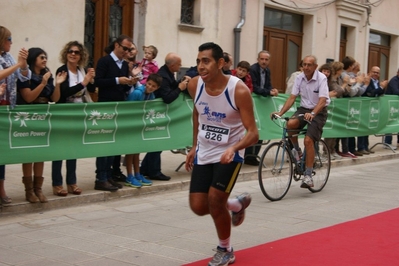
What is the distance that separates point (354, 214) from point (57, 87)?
4.13 meters

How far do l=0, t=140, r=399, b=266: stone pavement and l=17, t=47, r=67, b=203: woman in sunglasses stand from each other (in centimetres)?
21

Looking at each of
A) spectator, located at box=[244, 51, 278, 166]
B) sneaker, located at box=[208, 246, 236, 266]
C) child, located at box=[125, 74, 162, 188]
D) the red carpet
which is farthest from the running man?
spectator, located at box=[244, 51, 278, 166]

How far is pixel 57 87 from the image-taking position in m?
9.05

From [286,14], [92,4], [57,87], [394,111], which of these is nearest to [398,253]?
[57,87]

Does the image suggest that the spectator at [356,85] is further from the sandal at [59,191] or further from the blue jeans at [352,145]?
the sandal at [59,191]

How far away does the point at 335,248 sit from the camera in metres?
7.02

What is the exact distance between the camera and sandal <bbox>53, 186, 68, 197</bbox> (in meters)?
9.08

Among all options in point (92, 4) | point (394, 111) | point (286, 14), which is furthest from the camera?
point (286, 14)

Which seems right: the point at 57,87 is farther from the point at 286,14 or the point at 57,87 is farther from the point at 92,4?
the point at 286,14

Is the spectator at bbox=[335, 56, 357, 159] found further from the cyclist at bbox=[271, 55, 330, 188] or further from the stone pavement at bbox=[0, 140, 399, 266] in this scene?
the cyclist at bbox=[271, 55, 330, 188]

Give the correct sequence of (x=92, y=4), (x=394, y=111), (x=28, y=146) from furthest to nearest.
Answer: (x=394, y=111), (x=92, y=4), (x=28, y=146)

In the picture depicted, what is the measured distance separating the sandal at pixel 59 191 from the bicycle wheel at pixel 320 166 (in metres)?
3.73

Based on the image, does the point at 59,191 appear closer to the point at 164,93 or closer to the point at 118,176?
the point at 118,176

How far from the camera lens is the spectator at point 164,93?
35.0ft
